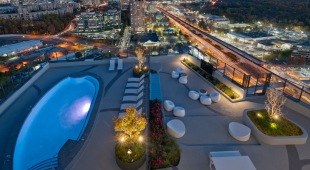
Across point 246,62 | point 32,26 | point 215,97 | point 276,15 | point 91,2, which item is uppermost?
point 91,2

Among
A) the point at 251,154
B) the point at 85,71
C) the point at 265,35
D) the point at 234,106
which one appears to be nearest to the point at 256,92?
the point at 234,106

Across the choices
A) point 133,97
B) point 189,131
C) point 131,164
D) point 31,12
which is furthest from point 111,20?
point 131,164

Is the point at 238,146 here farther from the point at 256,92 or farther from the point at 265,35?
the point at 265,35

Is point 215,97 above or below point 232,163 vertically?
above

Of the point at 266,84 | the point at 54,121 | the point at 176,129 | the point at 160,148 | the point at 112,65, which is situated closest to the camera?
the point at 160,148

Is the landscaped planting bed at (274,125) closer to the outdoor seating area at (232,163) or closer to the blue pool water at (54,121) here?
the outdoor seating area at (232,163)

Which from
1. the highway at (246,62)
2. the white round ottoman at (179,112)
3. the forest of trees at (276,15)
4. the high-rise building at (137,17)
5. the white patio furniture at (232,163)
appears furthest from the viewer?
the forest of trees at (276,15)

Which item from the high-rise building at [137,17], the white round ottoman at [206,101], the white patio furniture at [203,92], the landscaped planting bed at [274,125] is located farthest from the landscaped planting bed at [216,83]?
the high-rise building at [137,17]

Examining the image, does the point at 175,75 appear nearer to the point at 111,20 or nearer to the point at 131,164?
the point at 131,164
